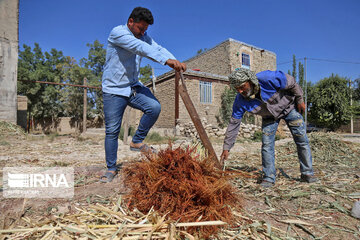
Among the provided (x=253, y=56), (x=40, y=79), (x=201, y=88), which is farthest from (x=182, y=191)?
(x=40, y=79)

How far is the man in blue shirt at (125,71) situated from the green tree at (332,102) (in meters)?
16.6

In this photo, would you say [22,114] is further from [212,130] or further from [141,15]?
[141,15]

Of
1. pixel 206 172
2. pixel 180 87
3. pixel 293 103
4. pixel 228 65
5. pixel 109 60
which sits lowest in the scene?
pixel 206 172

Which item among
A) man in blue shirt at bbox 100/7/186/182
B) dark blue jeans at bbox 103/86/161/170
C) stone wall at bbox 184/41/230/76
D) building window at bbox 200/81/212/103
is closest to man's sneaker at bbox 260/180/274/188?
man in blue shirt at bbox 100/7/186/182

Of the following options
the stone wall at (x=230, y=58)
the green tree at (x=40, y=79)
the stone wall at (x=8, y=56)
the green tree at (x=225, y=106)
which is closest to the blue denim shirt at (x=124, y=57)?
the stone wall at (x=8, y=56)

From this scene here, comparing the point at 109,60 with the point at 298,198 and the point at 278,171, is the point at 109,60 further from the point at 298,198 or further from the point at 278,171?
the point at 278,171

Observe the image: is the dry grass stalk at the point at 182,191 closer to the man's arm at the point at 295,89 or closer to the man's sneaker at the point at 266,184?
the man's sneaker at the point at 266,184

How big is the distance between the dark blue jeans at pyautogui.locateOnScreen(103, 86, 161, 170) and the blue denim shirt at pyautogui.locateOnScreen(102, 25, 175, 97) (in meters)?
0.09

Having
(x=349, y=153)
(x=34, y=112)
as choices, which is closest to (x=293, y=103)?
(x=349, y=153)

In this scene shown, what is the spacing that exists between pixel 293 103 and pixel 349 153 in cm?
317

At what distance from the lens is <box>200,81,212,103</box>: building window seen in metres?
12.9

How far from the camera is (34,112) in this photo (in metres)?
20.8

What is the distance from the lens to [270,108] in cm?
228

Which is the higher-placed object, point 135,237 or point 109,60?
point 109,60
